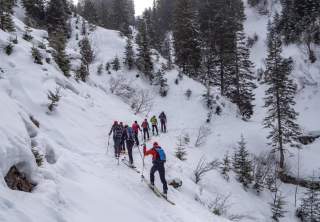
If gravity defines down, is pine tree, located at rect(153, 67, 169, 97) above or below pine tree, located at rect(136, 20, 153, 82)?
below

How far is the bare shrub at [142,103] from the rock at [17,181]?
71.4 ft

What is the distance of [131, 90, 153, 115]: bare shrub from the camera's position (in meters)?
30.6

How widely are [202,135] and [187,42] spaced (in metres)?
17.6

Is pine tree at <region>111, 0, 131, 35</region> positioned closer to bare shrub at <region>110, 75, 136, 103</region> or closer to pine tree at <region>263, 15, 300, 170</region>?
bare shrub at <region>110, 75, 136, 103</region>

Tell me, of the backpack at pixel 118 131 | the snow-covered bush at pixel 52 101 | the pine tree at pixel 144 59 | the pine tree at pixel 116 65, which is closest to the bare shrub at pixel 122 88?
the pine tree at pixel 116 65

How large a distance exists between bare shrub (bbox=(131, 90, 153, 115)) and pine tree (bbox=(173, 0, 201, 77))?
9330mm

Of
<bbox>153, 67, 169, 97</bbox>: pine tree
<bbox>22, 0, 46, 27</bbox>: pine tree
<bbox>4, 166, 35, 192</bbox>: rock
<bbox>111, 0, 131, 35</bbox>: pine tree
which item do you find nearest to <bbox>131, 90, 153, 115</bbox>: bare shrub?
<bbox>153, 67, 169, 97</bbox>: pine tree

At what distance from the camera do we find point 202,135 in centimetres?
3014

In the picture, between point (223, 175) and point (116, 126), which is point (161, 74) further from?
point (116, 126)

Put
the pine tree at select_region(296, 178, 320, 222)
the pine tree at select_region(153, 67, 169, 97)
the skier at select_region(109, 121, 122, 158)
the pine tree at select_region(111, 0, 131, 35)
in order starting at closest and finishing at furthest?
the skier at select_region(109, 121, 122, 158) → the pine tree at select_region(296, 178, 320, 222) → the pine tree at select_region(153, 67, 169, 97) → the pine tree at select_region(111, 0, 131, 35)

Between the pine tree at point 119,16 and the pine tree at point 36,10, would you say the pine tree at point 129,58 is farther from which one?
the pine tree at point 119,16

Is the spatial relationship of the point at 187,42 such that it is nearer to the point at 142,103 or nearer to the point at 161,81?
the point at 161,81

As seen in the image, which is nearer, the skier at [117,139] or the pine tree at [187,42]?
the skier at [117,139]

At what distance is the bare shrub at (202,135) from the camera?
92.6 ft
